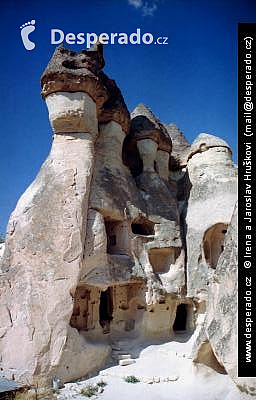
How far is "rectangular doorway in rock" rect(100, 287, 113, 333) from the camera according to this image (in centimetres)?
1034

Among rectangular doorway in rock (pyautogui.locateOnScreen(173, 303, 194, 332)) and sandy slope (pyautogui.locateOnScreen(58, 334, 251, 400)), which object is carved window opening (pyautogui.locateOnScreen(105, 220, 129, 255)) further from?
rectangular doorway in rock (pyautogui.locateOnScreen(173, 303, 194, 332))

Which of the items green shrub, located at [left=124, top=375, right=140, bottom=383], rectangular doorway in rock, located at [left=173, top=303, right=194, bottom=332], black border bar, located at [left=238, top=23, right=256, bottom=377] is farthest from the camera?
rectangular doorway in rock, located at [left=173, top=303, right=194, bottom=332]

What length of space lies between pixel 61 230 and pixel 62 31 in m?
4.46

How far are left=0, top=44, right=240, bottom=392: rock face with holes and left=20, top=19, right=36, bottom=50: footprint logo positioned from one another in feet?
11.5

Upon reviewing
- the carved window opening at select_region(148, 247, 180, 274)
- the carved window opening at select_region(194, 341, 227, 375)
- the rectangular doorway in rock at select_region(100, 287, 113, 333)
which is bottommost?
the carved window opening at select_region(194, 341, 227, 375)

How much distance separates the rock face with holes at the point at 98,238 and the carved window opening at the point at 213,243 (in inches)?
1.1

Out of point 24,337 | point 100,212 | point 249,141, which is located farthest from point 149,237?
point 249,141

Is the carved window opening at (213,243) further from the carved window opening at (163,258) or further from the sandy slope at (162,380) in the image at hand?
the sandy slope at (162,380)

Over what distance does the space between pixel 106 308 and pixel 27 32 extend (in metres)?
7.43

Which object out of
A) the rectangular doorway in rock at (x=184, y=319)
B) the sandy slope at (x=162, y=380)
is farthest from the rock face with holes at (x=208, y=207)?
the sandy slope at (x=162, y=380)

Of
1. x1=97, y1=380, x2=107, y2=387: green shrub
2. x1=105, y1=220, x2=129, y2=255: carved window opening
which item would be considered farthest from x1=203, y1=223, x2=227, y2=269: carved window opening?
x1=97, y1=380, x2=107, y2=387: green shrub

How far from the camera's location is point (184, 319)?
1211 cm

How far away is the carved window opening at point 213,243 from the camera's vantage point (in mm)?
11352

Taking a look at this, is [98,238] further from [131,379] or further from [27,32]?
[27,32]
